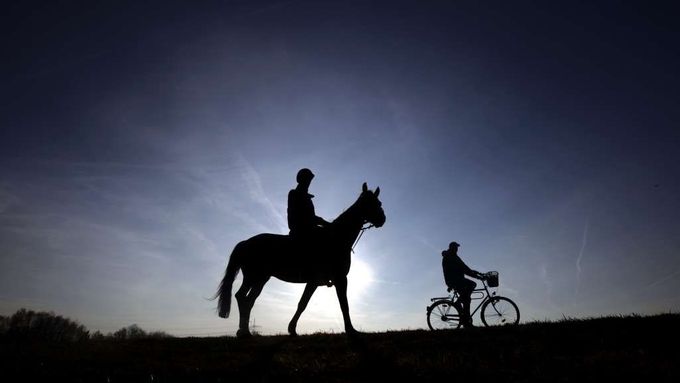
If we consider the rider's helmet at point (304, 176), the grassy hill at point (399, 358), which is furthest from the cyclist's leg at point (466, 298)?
the rider's helmet at point (304, 176)

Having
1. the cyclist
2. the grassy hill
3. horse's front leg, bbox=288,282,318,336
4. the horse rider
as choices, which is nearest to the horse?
horse's front leg, bbox=288,282,318,336

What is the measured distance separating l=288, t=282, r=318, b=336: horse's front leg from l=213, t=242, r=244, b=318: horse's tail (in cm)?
212

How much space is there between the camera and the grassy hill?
15.1 feet

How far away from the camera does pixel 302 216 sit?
1004 centimetres

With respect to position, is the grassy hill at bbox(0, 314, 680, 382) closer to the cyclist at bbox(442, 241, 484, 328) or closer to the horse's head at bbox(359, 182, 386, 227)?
the horse's head at bbox(359, 182, 386, 227)

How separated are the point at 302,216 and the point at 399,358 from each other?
5.08 meters

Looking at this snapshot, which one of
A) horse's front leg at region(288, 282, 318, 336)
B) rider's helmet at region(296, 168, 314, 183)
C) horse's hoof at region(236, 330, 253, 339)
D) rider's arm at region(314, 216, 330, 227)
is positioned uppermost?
rider's helmet at region(296, 168, 314, 183)

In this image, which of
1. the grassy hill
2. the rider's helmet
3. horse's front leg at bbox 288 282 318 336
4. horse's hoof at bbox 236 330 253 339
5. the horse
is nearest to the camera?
the grassy hill

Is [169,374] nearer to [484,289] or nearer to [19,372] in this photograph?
[19,372]

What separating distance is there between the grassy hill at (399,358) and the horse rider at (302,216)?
2.77 meters

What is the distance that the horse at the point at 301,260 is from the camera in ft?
31.2

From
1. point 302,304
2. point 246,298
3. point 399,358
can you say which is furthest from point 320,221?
point 399,358

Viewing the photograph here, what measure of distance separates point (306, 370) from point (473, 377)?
2262 millimetres

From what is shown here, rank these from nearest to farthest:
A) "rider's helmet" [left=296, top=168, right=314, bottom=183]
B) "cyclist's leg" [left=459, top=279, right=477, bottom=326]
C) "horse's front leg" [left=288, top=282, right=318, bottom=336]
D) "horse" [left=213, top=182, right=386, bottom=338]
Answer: "horse" [left=213, top=182, right=386, bottom=338] → "horse's front leg" [left=288, top=282, right=318, bottom=336] → "rider's helmet" [left=296, top=168, right=314, bottom=183] → "cyclist's leg" [left=459, top=279, right=477, bottom=326]
